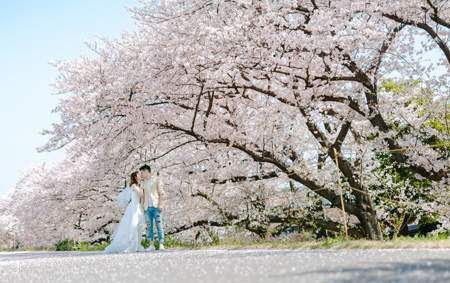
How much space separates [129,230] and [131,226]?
11cm

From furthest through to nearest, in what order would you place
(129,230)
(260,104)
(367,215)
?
1. (260,104)
2. (367,215)
3. (129,230)

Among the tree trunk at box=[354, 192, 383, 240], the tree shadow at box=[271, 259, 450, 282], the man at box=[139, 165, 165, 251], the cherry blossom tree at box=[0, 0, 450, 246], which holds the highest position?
the cherry blossom tree at box=[0, 0, 450, 246]

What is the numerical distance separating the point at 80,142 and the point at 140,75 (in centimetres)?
330

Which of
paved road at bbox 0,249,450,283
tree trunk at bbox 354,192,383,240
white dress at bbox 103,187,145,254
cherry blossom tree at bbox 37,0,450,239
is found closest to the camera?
paved road at bbox 0,249,450,283

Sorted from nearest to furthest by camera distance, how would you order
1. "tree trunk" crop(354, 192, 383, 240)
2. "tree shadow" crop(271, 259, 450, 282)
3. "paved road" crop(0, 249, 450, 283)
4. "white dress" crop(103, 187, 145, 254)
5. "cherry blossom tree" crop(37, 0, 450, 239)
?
"tree shadow" crop(271, 259, 450, 282)
"paved road" crop(0, 249, 450, 283)
"cherry blossom tree" crop(37, 0, 450, 239)
"white dress" crop(103, 187, 145, 254)
"tree trunk" crop(354, 192, 383, 240)

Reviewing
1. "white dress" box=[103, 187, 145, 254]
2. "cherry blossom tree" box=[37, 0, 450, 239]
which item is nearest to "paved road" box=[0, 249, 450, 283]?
"cherry blossom tree" box=[37, 0, 450, 239]

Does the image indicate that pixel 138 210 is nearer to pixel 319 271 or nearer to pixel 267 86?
pixel 267 86

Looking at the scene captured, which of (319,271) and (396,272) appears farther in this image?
(319,271)

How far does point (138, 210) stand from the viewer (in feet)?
37.8

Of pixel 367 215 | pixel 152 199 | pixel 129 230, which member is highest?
pixel 152 199

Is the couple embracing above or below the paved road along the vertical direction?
above

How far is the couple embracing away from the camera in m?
11.1

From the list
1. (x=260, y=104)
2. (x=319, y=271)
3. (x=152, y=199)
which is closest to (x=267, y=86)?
(x=260, y=104)

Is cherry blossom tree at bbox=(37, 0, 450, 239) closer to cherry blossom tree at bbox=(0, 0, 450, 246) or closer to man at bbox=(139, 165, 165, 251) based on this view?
cherry blossom tree at bbox=(0, 0, 450, 246)
